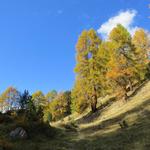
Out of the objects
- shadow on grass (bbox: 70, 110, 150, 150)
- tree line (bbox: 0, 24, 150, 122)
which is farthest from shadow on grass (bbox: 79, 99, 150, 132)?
tree line (bbox: 0, 24, 150, 122)

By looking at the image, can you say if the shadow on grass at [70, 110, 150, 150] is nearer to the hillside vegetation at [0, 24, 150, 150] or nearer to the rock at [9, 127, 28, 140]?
the hillside vegetation at [0, 24, 150, 150]

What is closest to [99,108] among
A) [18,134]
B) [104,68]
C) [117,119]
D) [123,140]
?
[104,68]

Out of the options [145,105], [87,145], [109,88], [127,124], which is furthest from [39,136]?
[109,88]

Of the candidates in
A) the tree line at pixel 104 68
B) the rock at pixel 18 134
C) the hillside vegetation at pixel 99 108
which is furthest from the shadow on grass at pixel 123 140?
the tree line at pixel 104 68

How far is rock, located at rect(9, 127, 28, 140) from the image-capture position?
75.7 feet

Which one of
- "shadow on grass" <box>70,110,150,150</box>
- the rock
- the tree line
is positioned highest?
the tree line

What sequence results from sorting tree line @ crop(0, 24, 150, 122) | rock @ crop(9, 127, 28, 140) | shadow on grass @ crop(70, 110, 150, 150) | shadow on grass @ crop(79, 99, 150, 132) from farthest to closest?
tree line @ crop(0, 24, 150, 122)
shadow on grass @ crop(79, 99, 150, 132)
rock @ crop(9, 127, 28, 140)
shadow on grass @ crop(70, 110, 150, 150)

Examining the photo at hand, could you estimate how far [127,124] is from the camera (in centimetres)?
2686

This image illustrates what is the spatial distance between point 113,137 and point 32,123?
7933mm

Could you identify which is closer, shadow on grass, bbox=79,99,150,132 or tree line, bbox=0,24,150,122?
shadow on grass, bbox=79,99,150,132

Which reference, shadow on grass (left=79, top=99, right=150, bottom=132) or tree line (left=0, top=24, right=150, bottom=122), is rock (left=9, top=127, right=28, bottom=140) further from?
tree line (left=0, top=24, right=150, bottom=122)

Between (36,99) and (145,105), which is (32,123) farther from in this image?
(36,99)

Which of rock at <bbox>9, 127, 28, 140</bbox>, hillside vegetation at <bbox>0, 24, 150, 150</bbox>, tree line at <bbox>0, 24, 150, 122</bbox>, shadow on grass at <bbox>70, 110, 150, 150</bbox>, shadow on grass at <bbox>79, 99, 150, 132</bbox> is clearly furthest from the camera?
tree line at <bbox>0, 24, 150, 122</bbox>

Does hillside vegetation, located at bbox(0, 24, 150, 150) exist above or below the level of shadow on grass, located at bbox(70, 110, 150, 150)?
above
